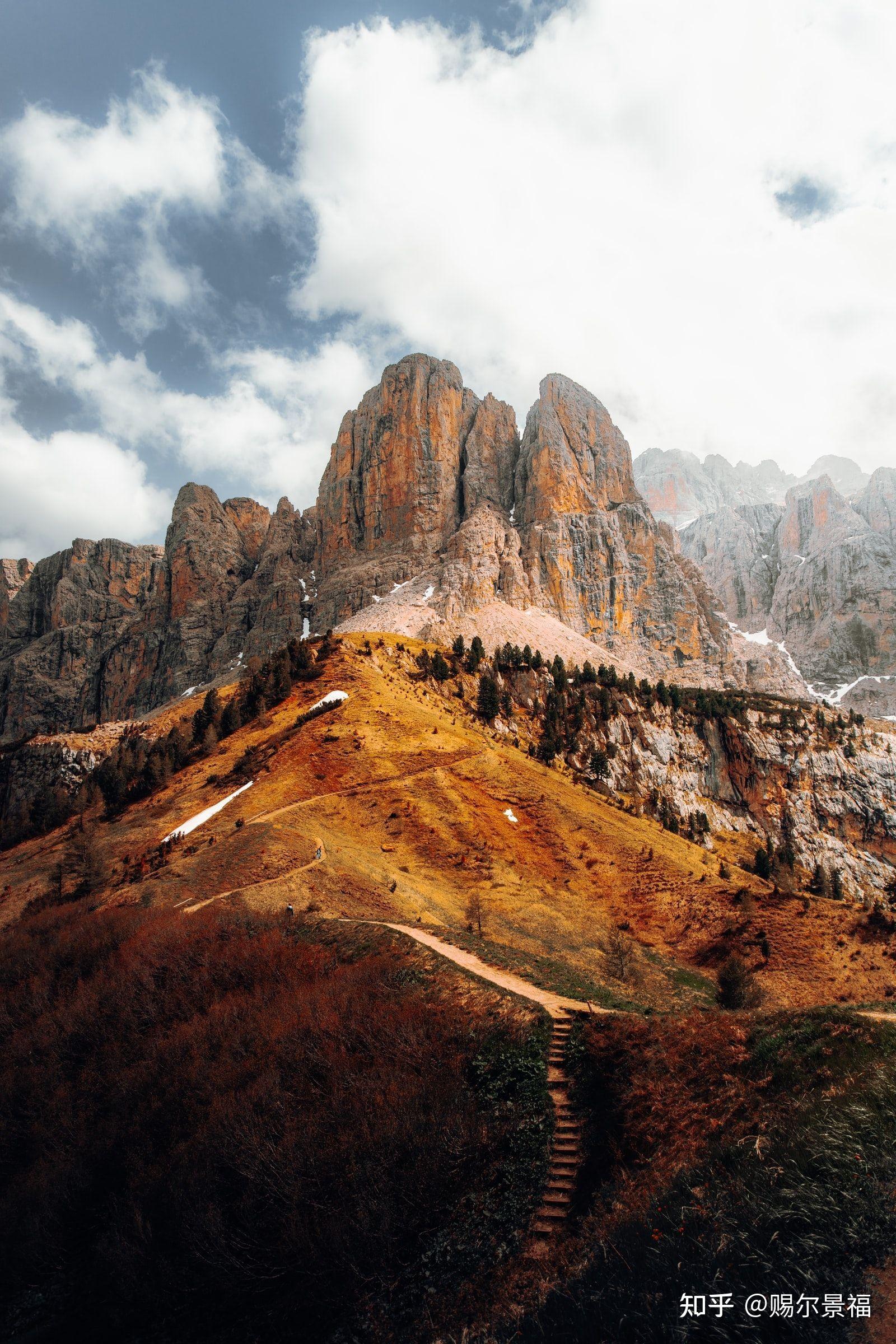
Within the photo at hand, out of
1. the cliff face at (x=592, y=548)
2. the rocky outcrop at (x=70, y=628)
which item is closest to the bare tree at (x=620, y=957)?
the cliff face at (x=592, y=548)

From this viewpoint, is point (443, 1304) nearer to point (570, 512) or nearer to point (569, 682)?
point (569, 682)

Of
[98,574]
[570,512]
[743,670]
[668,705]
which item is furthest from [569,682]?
[98,574]

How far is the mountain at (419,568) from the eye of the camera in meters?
137

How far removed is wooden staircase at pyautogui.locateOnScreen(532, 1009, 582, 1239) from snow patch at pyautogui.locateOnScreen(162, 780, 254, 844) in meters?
27.3

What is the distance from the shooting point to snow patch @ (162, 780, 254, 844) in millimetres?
36906

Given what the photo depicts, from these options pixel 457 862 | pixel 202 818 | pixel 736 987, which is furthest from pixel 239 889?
pixel 736 987

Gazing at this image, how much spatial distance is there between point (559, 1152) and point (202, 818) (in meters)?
30.7

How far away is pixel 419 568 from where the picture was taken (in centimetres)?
13700

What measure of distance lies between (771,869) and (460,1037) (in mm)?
52348

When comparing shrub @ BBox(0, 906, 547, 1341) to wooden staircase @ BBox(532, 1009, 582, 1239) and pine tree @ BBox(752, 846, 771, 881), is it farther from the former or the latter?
pine tree @ BBox(752, 846, 771, 881)

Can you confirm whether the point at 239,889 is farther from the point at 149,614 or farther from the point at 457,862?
the point at 149,614

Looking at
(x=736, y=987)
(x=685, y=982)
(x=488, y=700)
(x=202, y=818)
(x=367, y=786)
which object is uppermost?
(x=488, y=700)

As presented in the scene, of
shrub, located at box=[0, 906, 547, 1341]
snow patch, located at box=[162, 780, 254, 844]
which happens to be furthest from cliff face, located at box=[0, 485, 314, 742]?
shrub, located at box=[0, 906, 547, 1341]

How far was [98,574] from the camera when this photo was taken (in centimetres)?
18175
